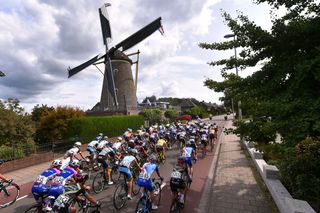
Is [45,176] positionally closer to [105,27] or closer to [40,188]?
[40,188]

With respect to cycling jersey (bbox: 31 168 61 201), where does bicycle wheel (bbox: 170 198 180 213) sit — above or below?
below

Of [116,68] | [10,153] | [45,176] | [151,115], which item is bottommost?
[10,153]

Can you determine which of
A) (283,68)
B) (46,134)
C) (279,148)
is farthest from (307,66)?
(46,134)

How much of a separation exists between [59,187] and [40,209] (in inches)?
49.6

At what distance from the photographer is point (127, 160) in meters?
7.66

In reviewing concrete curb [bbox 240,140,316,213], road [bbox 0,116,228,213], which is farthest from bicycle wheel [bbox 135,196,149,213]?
concrete curb [bbox 240,140,316,213]

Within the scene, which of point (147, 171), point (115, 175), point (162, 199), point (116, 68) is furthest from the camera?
point (116, 68)

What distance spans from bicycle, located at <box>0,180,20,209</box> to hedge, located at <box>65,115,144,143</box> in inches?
447

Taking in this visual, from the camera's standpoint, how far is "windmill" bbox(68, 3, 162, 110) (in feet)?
121

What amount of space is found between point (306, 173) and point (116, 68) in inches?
1389

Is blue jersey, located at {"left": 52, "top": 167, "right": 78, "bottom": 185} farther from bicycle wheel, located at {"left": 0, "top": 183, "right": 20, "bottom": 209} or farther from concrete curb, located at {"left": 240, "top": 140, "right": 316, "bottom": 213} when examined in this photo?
concrete curb, located at {"left": 240, "top": 140, "right": 316, "bottom": 213}

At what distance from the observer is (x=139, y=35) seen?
121 feet

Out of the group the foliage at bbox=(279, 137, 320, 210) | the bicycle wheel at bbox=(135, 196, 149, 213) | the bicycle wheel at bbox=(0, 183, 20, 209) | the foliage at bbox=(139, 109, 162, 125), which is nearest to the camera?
the bicycle wheel at bbox=(135, 196, 149, 213)

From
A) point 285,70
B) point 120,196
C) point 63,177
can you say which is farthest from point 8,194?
Result: point 285,70
